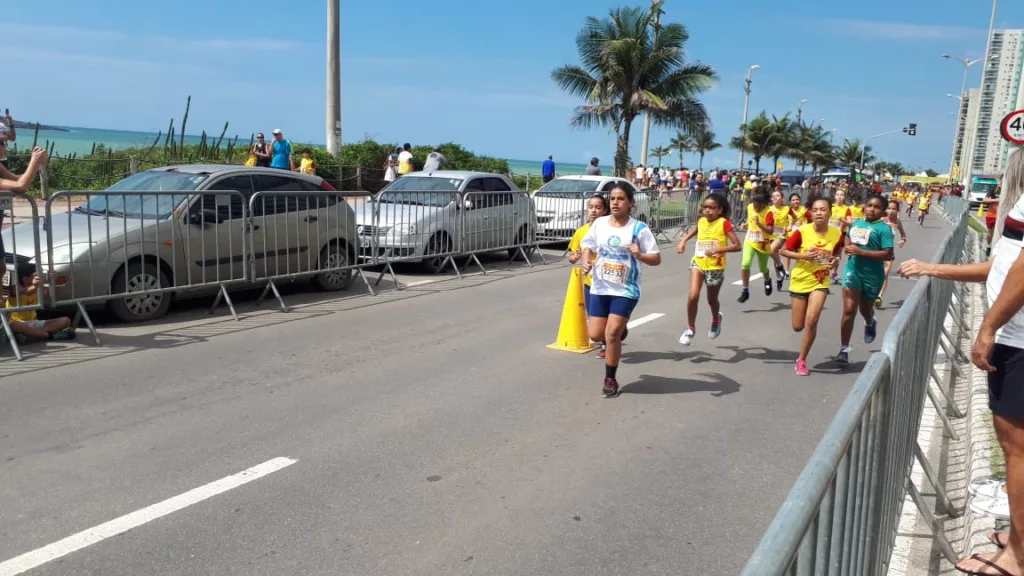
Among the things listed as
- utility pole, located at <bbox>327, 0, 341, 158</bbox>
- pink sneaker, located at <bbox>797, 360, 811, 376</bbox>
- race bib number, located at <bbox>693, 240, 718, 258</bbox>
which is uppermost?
utility pole, located at <bbox>327, 0, 341, 158</bbox>

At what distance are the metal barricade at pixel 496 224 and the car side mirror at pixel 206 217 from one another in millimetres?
4913

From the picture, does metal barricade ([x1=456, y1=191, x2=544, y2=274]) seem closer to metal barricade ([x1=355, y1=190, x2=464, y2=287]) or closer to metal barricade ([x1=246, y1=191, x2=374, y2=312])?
metal barricade ([x1=355, y1=190, x2=464, y2=287])

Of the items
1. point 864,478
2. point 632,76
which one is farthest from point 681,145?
point 864,478

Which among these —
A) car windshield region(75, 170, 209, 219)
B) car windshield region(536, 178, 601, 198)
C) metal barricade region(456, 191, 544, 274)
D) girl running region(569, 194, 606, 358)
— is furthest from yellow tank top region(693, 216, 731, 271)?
car windshield region(536, 178, 601, 198)

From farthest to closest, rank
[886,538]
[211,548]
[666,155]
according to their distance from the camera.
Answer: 1. [666,155]
2. [211,548]
3. [886,538]

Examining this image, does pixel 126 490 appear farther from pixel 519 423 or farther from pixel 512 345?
pixel 512 345

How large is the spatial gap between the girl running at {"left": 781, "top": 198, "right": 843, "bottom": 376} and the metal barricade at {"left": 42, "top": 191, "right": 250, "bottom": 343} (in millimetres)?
6121

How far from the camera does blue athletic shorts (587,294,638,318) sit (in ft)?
22.0

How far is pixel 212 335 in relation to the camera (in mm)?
8648

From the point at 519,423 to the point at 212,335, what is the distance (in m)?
4.12

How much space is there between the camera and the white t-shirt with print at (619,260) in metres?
6.77

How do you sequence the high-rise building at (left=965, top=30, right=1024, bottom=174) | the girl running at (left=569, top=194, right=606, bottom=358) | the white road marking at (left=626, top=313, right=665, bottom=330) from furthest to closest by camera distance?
the high-rise building at (left=965, top=30, right=1024, bottom=174)
the white road marking at (left=626, top=313, right=665, bottom=330)
the girl running at (left=569, top=194, right=606, bottom=358)

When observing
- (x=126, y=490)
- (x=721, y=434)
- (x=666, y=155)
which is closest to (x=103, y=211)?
(x=126, y=490)

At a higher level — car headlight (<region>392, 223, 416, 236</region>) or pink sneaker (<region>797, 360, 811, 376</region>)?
car headlight (<region>392, 223, 416, 236</region>)
